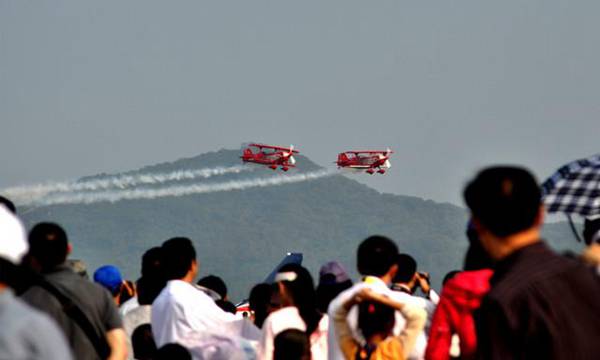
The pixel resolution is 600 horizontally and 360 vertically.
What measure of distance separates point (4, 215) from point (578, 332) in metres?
2.76

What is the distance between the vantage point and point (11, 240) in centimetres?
639

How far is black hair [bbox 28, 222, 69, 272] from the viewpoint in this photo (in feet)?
30.4

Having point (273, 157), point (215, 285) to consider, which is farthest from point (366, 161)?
point (215, 285)

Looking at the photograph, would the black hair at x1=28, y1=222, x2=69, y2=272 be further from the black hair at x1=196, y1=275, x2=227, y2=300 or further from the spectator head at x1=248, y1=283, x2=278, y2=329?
the black hair at x1=196, y1=275, x2=227, y2=300

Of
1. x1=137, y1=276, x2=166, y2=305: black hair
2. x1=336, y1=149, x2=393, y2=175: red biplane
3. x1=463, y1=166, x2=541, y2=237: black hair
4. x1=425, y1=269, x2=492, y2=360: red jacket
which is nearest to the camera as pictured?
x1=463, y1=166, x2=541, y2=237: black hair

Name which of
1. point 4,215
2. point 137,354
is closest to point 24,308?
point 4,215

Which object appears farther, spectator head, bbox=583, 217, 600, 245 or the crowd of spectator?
spectator head, bbox=583, 217, 600, 245

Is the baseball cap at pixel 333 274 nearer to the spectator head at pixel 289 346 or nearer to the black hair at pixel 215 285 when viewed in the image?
the spectator head at pixel 289 346

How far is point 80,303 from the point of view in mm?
9258

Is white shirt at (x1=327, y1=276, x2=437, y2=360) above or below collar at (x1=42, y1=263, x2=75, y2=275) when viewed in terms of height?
below

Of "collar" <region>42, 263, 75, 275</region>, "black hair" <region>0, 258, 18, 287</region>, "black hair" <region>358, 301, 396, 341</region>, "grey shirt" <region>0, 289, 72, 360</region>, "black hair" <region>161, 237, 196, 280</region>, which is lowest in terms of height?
"black hair" <region>358, 301, 396, 341</region>

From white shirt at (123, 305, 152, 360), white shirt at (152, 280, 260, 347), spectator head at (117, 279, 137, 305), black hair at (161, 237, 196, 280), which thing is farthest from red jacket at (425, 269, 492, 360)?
spectator head at (117, 279, 137, 305)

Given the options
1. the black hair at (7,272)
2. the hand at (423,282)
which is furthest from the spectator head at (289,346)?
the black hair at (7,272)

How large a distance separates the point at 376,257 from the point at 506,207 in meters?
4.05
